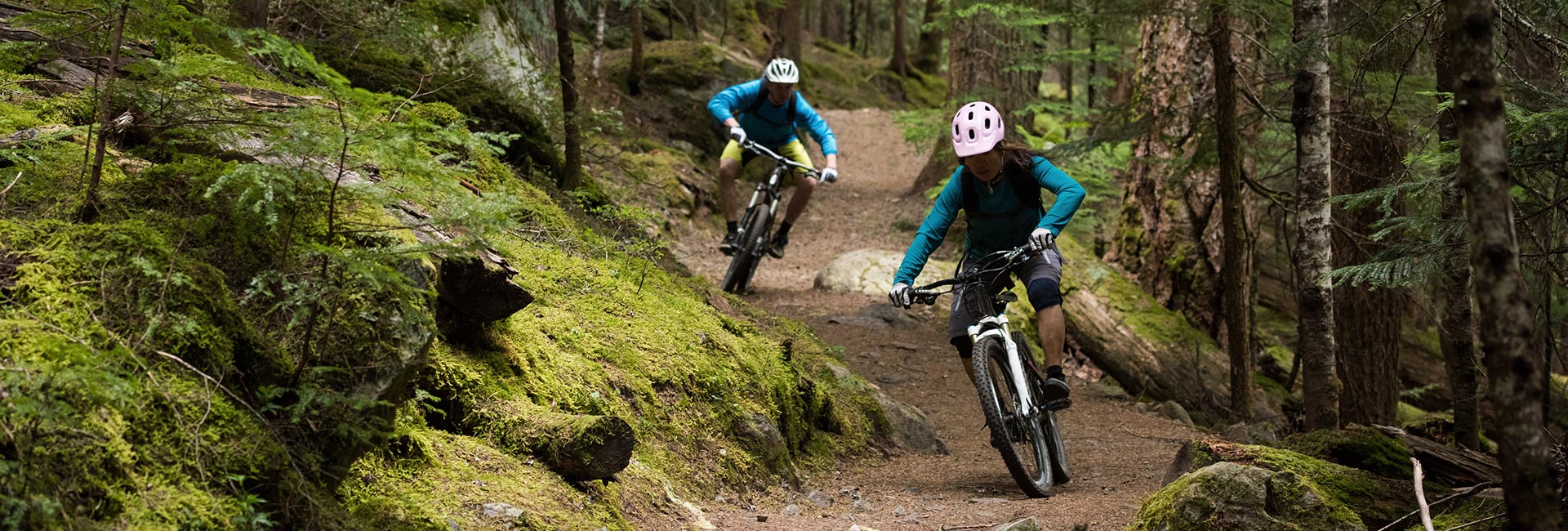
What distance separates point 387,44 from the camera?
26.9 ft

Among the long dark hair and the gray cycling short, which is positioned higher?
the long dark hair

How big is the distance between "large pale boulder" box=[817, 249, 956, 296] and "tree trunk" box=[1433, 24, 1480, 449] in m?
5.27

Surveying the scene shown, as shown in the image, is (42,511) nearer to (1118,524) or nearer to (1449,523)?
(1118,524)

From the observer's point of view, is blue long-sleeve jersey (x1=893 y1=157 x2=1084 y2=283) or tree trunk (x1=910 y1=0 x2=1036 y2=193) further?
tree trunk (x1=910 y1=0 x2=1036 y2=193)

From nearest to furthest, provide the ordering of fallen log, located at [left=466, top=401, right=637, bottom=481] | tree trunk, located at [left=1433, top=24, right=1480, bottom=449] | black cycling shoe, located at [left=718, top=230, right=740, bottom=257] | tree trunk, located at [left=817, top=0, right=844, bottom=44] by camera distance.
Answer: fallen log, located at [left=466, top=401, right=637, bottom=481] < tree trunk, located at [left=1433, top=24, right=1480, bottom=449] < black cycling shoe, located at [left=718, top=230, right=740, bottom=257] < tree trunk, located at [left=817, top=0, right=844, bottom=44]

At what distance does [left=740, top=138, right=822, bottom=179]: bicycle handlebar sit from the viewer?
31.8 ft

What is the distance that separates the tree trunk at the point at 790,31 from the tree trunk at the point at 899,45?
3.93 meters

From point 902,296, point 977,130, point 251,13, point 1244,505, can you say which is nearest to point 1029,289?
point 902,296

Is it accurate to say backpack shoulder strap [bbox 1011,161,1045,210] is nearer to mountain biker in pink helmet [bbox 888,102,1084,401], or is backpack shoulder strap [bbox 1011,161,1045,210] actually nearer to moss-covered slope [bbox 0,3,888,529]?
mountain biker in pink helmet [bbox 888,102,1084,401]

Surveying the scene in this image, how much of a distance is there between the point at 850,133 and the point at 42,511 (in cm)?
2220

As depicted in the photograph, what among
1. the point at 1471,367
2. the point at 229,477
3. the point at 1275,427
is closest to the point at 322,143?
the point at 229,477

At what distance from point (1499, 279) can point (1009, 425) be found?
10.6 ft

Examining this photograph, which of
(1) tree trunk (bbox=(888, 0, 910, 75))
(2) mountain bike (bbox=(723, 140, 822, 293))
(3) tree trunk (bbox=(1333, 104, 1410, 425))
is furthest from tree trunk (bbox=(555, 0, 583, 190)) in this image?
(1) tree trunk (bbox=(888, 0, 910, 75))

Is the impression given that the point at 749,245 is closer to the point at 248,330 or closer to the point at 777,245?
the point at 777,245
